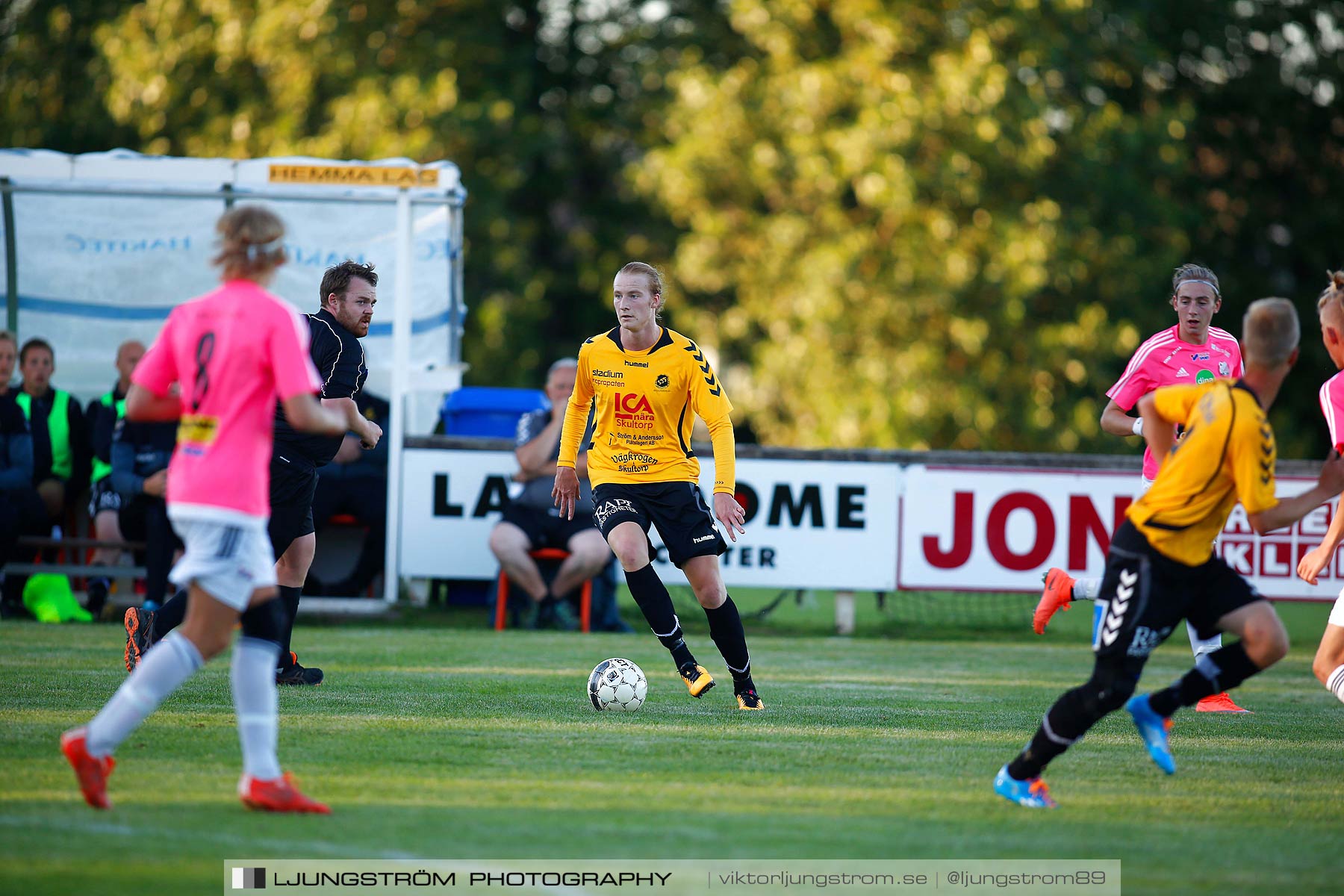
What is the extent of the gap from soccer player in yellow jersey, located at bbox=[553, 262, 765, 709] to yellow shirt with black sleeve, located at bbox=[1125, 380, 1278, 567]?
2.58 meters

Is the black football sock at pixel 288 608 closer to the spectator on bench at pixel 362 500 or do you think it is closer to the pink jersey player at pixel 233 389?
the pink jersey player at pixel 233 389

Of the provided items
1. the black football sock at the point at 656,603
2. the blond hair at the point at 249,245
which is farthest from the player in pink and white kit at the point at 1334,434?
the blond hair at the point at 249,245

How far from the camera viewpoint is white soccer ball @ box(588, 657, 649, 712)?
7.75 meters

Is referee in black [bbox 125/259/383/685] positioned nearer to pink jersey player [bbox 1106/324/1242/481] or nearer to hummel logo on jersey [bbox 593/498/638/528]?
hummel logo on jersey [bbox 593/498/638/528]

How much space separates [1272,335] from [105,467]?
998 centimetres

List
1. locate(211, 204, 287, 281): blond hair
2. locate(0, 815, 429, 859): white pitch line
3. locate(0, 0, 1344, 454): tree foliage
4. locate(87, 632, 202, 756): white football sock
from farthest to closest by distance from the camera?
locate(0, 0, 1344, 454): tree foliage → locate(211, 204, 287, 281): blond hair → locate(87, 632, 202, 756): white football sock → locate(0, 815, 429, 859): white pitch line

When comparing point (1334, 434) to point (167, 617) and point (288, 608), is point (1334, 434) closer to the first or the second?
point (288, 608)

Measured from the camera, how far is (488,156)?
83.4 feet

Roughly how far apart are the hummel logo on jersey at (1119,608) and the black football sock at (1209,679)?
0.43 m

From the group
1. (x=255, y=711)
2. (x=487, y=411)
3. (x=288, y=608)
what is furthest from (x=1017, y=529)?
(x=255, y=711)

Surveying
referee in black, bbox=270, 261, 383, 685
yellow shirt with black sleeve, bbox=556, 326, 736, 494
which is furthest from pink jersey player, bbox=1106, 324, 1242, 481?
referee in black, bbox=270, 261, 383, 685

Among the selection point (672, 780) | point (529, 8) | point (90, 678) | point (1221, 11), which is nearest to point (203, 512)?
point (672, 780)

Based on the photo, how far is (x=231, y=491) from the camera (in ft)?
16.4

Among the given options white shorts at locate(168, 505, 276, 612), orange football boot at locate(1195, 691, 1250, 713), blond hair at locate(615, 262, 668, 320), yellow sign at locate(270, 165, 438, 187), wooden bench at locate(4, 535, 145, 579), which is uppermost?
Result: yellow sign at locate(270, 165, 438, 187)
